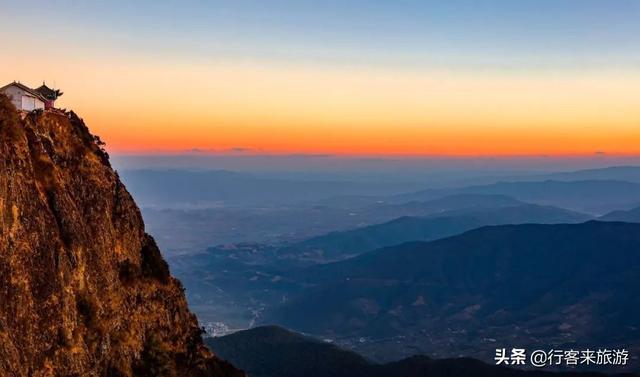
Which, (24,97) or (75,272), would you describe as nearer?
(75,272)

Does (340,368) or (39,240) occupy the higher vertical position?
(39,240)

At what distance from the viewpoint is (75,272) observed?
4534 cm

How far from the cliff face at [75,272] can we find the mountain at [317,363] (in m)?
105

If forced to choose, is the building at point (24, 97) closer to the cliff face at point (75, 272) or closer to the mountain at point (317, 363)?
the cliff face at point (75, 272)

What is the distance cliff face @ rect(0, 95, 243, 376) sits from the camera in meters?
39.7

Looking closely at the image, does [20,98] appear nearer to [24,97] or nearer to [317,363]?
[24,97]

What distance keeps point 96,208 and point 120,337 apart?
1021cm

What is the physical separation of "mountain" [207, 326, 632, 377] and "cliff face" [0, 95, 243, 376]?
105 m

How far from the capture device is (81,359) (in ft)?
142

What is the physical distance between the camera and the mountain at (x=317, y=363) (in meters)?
158

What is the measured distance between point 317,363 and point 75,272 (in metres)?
133

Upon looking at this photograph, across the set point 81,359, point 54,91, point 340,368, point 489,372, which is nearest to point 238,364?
point 340,368

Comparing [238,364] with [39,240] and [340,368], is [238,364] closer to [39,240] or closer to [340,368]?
[340,368]

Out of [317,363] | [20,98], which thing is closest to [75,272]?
[20,98]
